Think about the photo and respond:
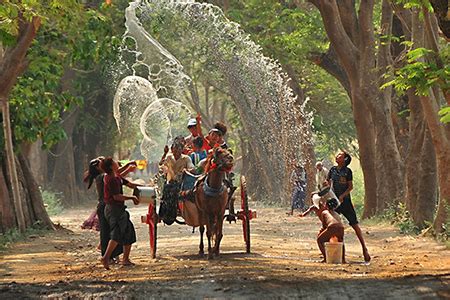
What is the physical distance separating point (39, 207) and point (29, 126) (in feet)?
6.71

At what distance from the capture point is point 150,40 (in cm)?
3838

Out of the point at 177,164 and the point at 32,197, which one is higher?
the point at 32,197

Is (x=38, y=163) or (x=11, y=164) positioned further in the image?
(x=38, y=163)

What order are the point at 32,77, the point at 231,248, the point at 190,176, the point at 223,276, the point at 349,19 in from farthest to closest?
the point at 349,19, the point at 32,77, the point at 231,248, the point at 190,176, the point at 223,276

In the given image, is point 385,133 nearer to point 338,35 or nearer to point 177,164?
point 338,35

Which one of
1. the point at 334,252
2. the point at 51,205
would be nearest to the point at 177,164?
the point at 334,252

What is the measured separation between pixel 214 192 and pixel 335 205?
182cm

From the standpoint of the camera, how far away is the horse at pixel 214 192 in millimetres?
16562

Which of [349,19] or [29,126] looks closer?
[29,126]

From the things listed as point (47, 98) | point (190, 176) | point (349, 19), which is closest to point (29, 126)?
point (47, 98)

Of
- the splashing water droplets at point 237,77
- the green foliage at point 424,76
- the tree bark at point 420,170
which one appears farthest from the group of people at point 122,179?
the splashing water droplets at point 237,77

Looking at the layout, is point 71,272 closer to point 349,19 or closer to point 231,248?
point 231,248

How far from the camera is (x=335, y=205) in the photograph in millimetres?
16594

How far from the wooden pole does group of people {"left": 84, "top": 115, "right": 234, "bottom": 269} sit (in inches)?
278
